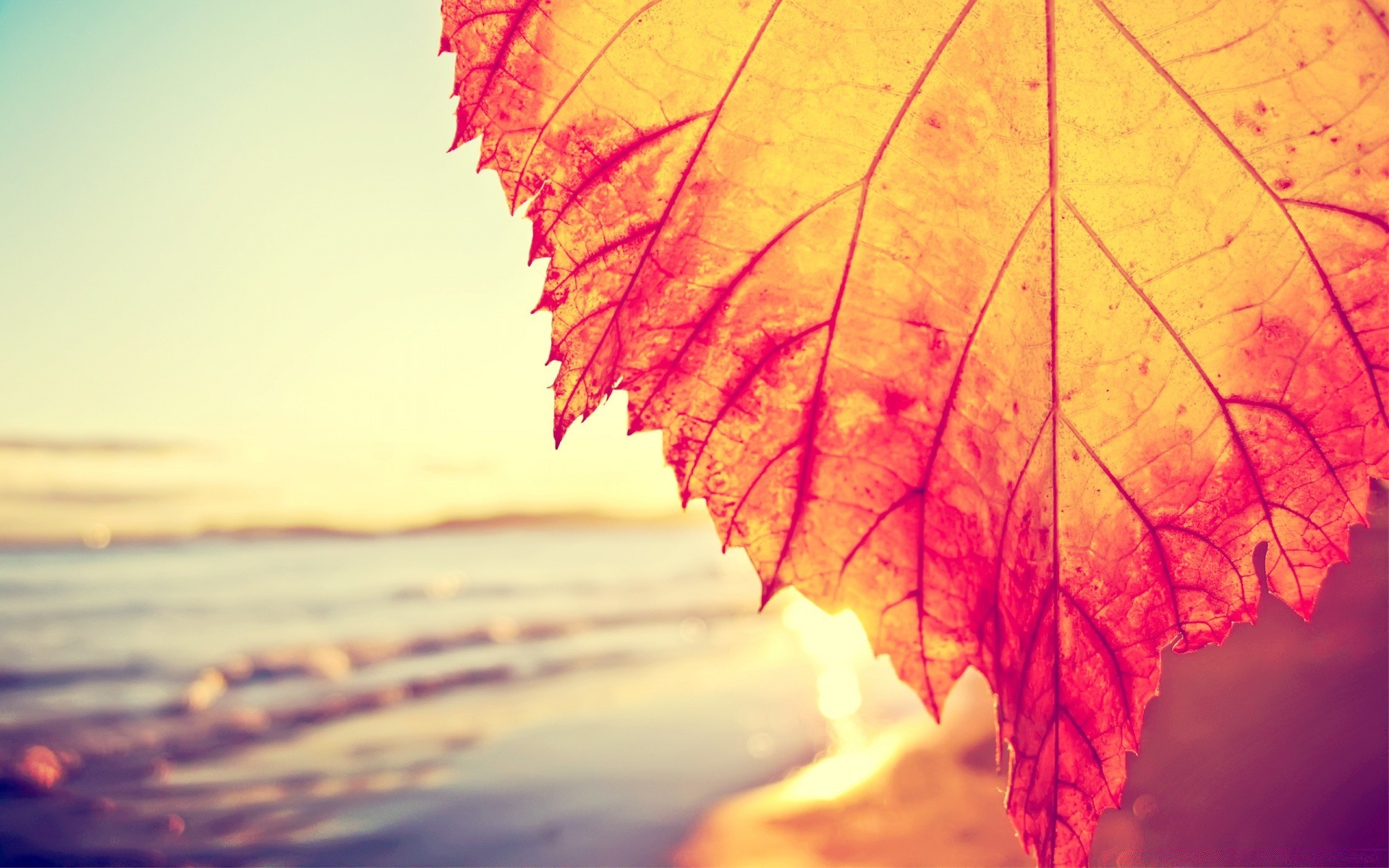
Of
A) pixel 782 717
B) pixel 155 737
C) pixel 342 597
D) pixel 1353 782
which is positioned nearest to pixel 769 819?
pixel 782 717

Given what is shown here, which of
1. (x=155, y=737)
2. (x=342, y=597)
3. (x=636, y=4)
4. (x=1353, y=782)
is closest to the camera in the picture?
(x=636, y=4)

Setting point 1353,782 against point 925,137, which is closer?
point 925,137

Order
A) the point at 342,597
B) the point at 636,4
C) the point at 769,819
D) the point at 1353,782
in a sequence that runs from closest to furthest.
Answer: the point at 636,4
the point at 1353,782
the point at 769,819
the point at 342,597

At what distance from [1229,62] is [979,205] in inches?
→ 6.3

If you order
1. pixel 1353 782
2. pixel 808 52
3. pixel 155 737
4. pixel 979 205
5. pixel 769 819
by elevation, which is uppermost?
pixel 808 52

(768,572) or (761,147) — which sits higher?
(761,147)

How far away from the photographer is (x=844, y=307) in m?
0.57

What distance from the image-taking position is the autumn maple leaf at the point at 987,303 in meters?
0.53

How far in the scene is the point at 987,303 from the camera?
1.89 feet

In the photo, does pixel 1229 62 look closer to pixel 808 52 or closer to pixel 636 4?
pixel 808 52

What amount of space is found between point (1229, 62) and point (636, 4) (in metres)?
0.36

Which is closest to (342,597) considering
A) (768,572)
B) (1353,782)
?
(1353,782)

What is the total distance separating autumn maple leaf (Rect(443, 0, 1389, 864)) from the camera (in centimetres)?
53

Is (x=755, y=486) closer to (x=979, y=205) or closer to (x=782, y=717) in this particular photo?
(x=979, y=205)
